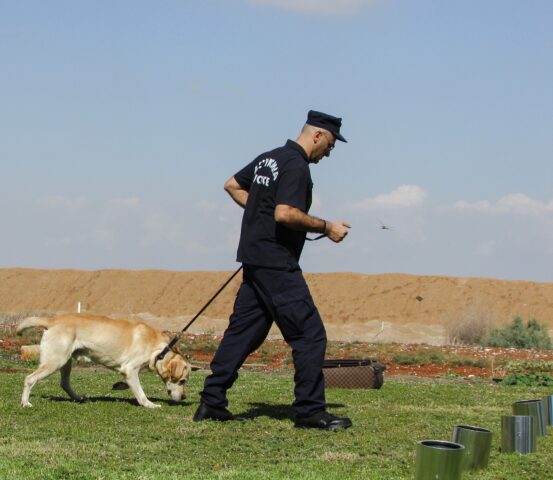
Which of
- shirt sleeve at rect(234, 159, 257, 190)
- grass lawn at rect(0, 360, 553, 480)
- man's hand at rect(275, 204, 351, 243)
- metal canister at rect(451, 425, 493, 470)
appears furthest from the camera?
shirt sleeve at rect(234, 159, 257, 190)

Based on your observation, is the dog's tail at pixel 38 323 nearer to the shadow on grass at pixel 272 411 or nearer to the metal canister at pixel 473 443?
the shadow on grass at pixel 272 411

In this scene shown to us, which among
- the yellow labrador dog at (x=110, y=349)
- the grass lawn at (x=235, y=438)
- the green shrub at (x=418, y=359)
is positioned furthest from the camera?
the green shrub at (x=418, y=359)

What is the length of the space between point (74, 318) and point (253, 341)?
8.02 feet

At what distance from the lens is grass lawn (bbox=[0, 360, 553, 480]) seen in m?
6.14

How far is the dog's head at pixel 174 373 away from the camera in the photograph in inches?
384

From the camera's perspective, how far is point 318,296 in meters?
73.9

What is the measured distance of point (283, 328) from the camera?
791 cm

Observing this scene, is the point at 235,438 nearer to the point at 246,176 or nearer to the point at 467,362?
the point at 246,176

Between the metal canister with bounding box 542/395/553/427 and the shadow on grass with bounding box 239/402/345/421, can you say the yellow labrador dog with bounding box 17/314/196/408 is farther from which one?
the metal canister with bounding box 542/395/553/427

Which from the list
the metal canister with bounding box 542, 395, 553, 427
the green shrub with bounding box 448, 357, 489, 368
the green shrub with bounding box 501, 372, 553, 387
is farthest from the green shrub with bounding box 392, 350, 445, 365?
the metal canister with bounding box 542, 395, 553, 427

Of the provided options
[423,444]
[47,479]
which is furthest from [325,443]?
[47,479]

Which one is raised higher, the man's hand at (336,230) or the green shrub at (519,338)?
the green shrub at (519,338)

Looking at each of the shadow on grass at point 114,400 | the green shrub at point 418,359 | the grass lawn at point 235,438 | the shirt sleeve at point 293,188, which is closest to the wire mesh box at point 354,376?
the grass lawn at point 235,438

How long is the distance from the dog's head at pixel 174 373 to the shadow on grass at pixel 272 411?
2.40 feet
